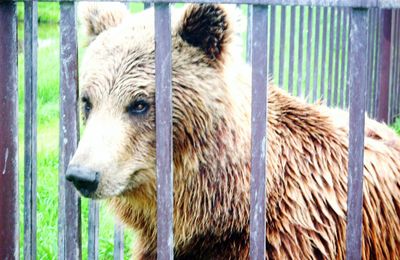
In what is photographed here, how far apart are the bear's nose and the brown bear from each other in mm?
117

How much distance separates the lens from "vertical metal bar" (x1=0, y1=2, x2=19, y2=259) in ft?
9.48

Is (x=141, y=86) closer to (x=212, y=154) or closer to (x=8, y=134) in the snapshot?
(x=212, y=154)

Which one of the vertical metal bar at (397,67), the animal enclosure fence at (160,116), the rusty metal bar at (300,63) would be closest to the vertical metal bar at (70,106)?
the animal enclosure fence at (160,116)

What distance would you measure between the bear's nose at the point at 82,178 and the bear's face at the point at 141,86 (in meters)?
0.10

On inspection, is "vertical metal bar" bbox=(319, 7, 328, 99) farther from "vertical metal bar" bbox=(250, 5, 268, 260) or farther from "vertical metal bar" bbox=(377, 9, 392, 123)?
"vertical metal bar" bbox=(250, 5, 268, 260)

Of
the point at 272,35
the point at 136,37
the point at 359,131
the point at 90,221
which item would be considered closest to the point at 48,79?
the point at 272,35

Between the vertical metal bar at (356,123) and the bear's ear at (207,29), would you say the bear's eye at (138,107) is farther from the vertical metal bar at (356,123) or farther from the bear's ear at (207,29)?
the vertical metal bar at (356,123)

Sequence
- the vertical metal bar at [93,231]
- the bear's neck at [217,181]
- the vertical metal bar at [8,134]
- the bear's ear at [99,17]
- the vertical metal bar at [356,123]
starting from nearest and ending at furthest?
1. the vertical metal bar at [356,123]
2. the vertical metal bar at [8,134]
3. the bear's neck at [217,181]
4. the bear's ear at [99,17]
5. the vertical metal bar at [93,231]

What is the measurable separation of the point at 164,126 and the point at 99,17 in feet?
4.50

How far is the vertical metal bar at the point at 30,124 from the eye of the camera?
3.54m

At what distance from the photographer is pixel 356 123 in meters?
2.53

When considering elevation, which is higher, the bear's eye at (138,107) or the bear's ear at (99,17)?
the bear's ear at (99,17)

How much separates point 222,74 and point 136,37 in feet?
1.55

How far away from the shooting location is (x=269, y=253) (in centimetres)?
341
